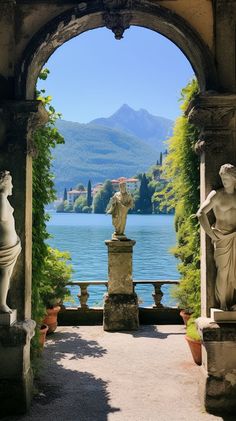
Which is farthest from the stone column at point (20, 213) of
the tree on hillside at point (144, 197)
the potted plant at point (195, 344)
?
the tree on hillside at point (144, 197)

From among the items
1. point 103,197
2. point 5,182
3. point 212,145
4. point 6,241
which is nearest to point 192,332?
point 212,145

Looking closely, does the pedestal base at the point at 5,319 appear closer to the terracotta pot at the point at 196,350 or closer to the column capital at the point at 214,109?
the terracotta pot at the point at 196,350

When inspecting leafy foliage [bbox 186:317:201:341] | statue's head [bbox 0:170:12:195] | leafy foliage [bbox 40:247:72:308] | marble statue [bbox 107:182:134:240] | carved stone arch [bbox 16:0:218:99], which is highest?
carved stone arch [bbox 16:0:218:99]

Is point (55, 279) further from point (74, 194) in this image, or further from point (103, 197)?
point (74, 194)

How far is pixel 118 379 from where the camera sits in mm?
6305

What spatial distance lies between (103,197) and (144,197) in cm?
1671

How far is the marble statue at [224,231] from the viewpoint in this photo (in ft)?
16.9

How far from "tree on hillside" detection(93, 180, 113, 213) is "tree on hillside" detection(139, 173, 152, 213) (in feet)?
26.8

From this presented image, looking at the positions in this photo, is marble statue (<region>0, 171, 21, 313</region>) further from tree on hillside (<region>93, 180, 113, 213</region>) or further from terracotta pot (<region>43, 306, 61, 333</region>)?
tree on hillside (<region>93, 180, 113, 213</region>)

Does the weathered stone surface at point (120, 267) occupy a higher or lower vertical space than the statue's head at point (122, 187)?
lower

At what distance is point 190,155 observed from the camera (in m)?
7.09

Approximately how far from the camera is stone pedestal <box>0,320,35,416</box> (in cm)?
514

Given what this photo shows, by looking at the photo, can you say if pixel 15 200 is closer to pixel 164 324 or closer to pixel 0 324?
pixel 0 324

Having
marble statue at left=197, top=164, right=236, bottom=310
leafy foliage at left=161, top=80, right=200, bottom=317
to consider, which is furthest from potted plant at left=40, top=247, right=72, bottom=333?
marble statue at left=197, top=164, right=236, bottom=310
